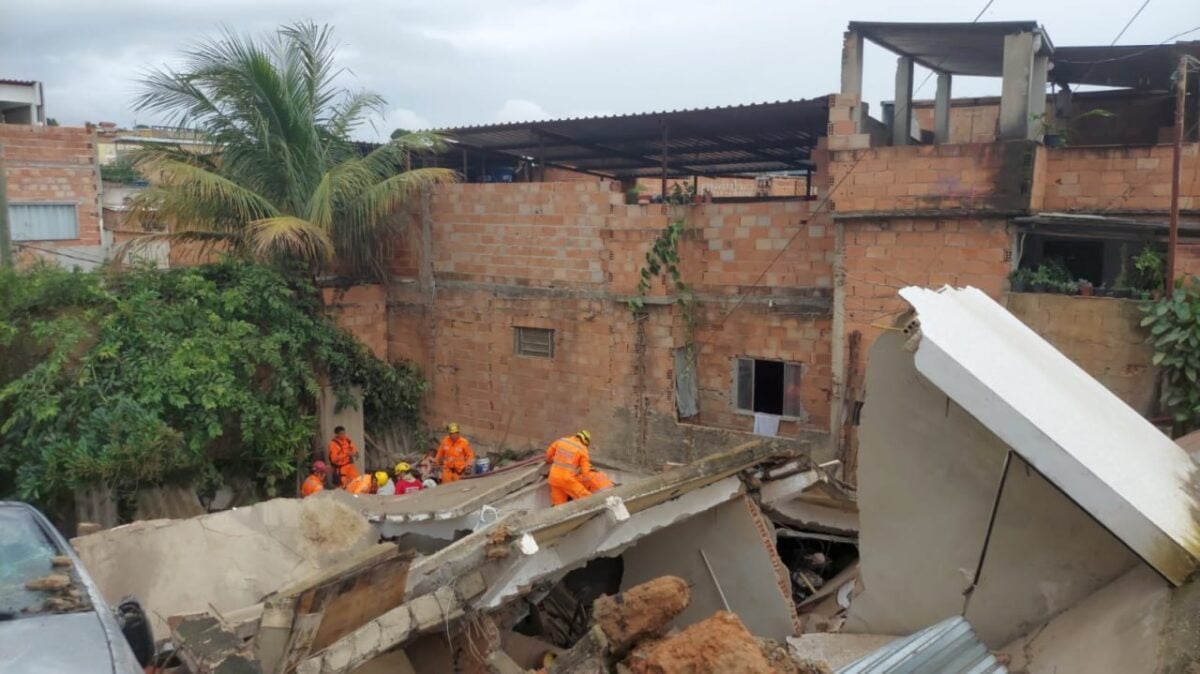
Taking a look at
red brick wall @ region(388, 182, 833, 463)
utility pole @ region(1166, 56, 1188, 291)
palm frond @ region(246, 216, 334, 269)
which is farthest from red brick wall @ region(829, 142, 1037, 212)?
palm frond @ region(246, 216, 334, 269)

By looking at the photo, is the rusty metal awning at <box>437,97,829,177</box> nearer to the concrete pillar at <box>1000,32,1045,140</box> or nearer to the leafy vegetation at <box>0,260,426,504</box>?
the concrete pillar at <box>1000,32,1045,140</box>

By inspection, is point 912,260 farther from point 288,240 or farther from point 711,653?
point 288,240

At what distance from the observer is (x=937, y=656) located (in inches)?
146

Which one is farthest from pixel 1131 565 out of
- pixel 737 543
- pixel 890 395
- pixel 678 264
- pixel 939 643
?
pixel 678 264

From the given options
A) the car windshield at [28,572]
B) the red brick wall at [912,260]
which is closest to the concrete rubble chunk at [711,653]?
the car windshield at [28,572]

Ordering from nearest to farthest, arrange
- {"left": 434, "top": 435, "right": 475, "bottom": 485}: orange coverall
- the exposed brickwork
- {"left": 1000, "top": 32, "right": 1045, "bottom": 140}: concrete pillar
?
1. the exposed brickwork
2. {"left": 1000, "top": 32, "right": 1045, "bottom": 140}: concrete pillar
3. {"left": 434, "top": 435, "right": 475, "bottom": 485}: orange coverall

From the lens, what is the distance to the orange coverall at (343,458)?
11.3 meters

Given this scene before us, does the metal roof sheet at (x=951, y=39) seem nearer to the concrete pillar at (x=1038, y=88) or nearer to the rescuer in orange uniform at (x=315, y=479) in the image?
the concrete pillar at (x=1038, y=88)

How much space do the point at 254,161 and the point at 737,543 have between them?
29.5 ft

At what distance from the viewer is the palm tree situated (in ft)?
37.5

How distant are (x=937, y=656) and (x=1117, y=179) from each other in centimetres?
650

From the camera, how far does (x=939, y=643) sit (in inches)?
149

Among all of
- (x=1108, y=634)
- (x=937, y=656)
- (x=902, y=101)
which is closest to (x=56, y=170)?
(x=902, y=101)

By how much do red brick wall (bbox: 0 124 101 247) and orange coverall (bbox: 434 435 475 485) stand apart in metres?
11.2
